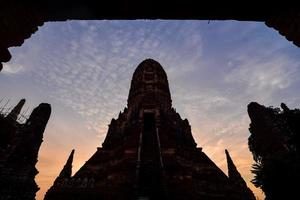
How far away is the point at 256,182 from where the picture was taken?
340cm

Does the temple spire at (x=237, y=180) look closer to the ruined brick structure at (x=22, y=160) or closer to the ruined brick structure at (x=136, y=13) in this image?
the ruined brick structure at (x=22, y=160)

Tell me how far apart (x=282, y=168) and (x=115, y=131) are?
2065 centimetres

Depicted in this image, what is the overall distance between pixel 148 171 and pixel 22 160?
8095 millimetres

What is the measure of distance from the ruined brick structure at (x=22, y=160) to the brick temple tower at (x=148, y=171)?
1603 mm

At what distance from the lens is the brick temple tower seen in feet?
37.4

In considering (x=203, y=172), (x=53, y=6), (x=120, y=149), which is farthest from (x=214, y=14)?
(x=120, y=149)

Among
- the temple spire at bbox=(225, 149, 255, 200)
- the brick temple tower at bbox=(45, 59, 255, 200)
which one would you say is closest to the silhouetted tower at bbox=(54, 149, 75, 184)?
the brick temple tower at bbox=(45, 59, 255, 200)

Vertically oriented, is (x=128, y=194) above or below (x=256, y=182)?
above

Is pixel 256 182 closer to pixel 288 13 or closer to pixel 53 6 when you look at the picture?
pixel 288 13

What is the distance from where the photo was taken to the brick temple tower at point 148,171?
11.4 metres

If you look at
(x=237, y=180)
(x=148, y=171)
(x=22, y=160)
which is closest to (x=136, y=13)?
(x=148, y=171)

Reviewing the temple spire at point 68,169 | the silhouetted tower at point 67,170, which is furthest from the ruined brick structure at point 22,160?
the temple spire at point 68,169

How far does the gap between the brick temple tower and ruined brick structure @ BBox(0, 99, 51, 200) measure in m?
1.60

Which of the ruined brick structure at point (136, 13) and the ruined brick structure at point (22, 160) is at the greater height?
the ruined brick structure at point (22, 160)
